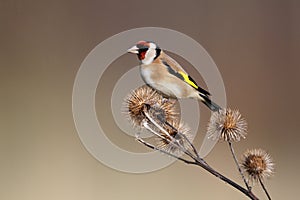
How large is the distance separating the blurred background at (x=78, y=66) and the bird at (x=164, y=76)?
48 centimetres

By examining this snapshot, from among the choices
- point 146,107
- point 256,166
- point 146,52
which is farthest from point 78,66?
point 256,166

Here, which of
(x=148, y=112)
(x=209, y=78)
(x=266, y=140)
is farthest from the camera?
(x=266, y=140)

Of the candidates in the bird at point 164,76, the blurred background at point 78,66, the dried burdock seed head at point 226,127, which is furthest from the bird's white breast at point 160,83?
the blurred background at point 78,66

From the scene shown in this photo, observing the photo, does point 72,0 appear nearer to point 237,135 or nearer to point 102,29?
point 102,29

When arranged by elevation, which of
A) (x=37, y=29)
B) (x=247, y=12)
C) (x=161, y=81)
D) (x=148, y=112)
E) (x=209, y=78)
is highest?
(x=247, y=12)

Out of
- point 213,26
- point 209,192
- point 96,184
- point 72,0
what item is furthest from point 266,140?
point 72,0

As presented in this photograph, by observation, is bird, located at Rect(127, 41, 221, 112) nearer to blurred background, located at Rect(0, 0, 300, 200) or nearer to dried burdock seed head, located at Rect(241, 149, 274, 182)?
dried burdock seed head, located at Rect(241, 149, 274, 182)

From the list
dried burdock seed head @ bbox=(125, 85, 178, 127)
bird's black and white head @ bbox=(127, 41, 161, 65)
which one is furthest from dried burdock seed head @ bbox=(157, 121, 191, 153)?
bird's black and white head @ bbox=(127, 41, 161, 65)

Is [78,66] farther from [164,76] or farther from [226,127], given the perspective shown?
[226,127]

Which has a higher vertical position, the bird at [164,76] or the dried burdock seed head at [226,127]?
the bird at [164,76]

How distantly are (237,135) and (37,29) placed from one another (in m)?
0.87

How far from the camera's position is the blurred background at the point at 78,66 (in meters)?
1.29

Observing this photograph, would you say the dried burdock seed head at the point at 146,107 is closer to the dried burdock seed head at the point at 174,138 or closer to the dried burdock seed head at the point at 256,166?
the dried burdock seed head at the point at 174,138

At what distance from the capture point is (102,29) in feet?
4.29
